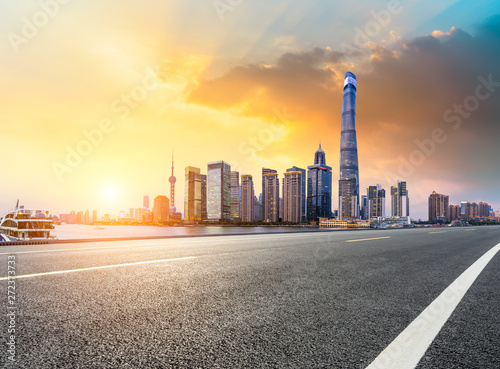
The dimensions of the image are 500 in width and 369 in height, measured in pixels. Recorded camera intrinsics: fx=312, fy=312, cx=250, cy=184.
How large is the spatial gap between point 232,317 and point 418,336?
1.72 meters

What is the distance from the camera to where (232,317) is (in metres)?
3.21

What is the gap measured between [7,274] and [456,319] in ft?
22.2

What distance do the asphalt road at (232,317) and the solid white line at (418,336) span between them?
60 millimetres

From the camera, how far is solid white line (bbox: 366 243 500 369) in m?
2.22

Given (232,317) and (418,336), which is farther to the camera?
(232,317)

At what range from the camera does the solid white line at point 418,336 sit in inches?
87.2

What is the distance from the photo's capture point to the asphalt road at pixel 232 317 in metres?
2.29

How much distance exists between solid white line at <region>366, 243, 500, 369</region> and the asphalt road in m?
0.06

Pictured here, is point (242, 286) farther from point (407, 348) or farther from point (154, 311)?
point (407, 348)

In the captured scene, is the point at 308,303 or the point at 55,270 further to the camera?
the point at 55,270

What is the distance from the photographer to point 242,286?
468cm

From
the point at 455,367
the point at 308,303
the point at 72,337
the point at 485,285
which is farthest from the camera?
the point at 485,285

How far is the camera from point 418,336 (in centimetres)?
273

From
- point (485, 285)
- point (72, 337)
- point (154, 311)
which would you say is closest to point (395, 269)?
point (485, 285)
